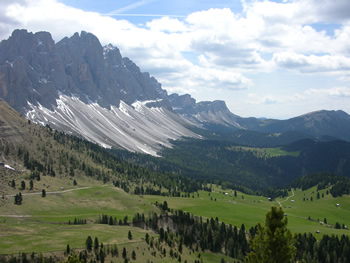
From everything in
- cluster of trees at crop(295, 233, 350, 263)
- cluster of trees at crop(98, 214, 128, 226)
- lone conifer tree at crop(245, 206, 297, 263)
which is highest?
lone conifer tree at crop(245, 206, 297, 263)

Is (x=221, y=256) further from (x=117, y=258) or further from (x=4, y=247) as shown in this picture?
(x=4, y=247)

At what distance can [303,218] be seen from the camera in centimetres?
19500

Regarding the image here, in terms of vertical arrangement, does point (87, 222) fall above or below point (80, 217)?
below

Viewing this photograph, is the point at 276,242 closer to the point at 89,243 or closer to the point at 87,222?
the point at 89,243

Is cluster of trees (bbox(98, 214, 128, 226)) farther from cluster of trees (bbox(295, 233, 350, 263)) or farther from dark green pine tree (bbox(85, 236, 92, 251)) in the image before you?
cluster of trees (bbox(295, 233, 350, 263))

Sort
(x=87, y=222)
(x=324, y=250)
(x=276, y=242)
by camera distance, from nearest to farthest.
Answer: (x=276, y=242) < (x=324, y=250) < (x=87, y=222)

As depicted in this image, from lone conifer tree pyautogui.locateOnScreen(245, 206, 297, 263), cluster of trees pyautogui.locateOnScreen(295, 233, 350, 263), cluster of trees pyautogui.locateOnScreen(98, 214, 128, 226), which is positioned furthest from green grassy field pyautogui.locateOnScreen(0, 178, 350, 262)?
lone conifer tree pyautogui.locateOnScreen(245, 206, 297, 263)

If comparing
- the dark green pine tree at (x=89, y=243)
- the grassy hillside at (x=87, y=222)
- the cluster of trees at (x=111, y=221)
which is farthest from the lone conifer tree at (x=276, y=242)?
the cluster of trees at (x=111, y=221)

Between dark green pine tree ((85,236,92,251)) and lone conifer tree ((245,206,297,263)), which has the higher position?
lone conifer tree ((245,206,297,263))

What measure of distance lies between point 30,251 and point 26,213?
2015 inches

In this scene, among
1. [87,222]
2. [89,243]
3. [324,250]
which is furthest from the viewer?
[87,222]

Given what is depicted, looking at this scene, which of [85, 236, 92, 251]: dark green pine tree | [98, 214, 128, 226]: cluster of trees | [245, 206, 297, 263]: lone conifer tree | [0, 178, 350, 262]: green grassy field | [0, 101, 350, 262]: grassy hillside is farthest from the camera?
[98, 214, 128, 226]: cluster of trees

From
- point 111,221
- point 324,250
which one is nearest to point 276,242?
point 324,250

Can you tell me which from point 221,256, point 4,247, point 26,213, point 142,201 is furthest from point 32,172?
point 221,256
